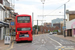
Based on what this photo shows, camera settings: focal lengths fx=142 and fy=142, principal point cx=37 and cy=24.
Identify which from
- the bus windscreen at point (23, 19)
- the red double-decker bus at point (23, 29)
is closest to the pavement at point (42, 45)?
the red double-decker bus at point (23, 29)

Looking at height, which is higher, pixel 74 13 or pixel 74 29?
pixel 74 13

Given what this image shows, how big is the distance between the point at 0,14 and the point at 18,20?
28.2ft

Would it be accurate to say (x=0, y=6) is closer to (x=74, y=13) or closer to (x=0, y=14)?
(x=0, y=14)

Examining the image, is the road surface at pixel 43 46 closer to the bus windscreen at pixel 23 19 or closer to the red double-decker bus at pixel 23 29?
the red double-decker bus at pixel 23 29

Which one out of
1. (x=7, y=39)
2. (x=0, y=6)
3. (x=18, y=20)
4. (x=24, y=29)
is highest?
(x=0, y=6)

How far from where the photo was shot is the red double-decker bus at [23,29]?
21.8 metres

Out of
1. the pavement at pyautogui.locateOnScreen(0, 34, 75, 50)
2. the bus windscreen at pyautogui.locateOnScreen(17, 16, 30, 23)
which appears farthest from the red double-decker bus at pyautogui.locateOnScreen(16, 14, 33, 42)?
the pavement at pyautogui.locateOnScreen(0, 34, 75, 50)

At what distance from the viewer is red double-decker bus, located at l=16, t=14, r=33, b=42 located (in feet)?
71.4

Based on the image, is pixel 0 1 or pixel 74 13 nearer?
pixel 0 1

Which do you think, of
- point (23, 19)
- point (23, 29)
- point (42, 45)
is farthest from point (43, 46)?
point (23, 19)

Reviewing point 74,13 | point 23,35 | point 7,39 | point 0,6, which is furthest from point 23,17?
point 74,13

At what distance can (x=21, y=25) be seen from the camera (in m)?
21.9

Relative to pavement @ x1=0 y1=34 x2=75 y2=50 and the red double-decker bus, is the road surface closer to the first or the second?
pavement @ x1=0 y1=34 x2=75 y2=50

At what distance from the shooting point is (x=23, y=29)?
21969 millimetres
